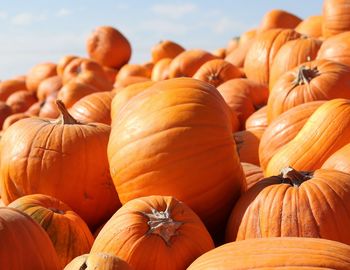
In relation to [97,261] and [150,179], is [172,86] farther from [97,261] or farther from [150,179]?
[97,261]

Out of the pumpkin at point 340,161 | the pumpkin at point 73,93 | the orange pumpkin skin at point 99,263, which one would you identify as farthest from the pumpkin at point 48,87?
the orange pumpkin skin at point 99,263

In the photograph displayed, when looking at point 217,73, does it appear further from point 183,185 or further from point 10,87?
point 10,87

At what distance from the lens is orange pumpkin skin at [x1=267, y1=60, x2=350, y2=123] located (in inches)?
139

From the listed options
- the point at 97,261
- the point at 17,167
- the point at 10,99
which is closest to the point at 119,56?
the point at 10,99

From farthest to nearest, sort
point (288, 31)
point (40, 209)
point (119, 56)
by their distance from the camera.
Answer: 1. point (119, 56)
2. point (288, 31)
3. point (40, 209)

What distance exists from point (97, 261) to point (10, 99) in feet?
23.2

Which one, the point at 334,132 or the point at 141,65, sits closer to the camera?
the point at 334,132

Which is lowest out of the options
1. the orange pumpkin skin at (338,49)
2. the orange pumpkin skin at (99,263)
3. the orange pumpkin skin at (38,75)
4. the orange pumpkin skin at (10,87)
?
the orange pumpkin skin at (10,87)

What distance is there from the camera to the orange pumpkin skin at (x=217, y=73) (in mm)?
5125

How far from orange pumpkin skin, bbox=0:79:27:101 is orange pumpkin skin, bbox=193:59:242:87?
4495 mm

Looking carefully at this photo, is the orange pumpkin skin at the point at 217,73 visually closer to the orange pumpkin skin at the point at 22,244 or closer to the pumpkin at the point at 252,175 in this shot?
the pumpkin at the point at 252,175

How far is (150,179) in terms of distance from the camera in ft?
7.80

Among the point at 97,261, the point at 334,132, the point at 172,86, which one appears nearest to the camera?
the point at 97,261

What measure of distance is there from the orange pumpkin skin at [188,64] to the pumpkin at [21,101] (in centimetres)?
280
